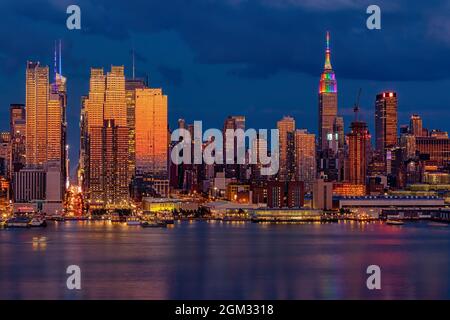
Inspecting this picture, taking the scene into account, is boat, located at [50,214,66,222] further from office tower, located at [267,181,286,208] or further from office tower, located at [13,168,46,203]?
office tower, located at [267,181,286,208]

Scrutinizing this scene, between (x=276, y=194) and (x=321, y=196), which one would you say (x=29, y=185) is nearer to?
(x=276, y=194)

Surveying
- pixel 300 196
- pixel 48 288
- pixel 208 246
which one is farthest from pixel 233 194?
pixel 48 288

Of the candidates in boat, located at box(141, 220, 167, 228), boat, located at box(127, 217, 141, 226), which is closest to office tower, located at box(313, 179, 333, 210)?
boat, located at box(127, 217, 141, 226)

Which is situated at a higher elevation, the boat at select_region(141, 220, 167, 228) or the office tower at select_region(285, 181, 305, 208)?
the office tower at select_region(285, 181, 305, 208)

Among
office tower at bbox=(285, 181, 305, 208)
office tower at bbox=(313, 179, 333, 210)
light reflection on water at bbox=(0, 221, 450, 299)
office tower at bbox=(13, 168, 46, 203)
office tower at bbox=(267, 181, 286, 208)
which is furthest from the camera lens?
office tower at bbox=(13, 168, 46, 203)

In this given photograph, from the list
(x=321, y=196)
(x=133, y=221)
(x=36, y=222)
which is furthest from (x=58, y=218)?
(x=321, y=196)

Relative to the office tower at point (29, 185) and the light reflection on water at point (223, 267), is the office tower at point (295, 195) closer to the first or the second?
the office tower at point (29, 185)
